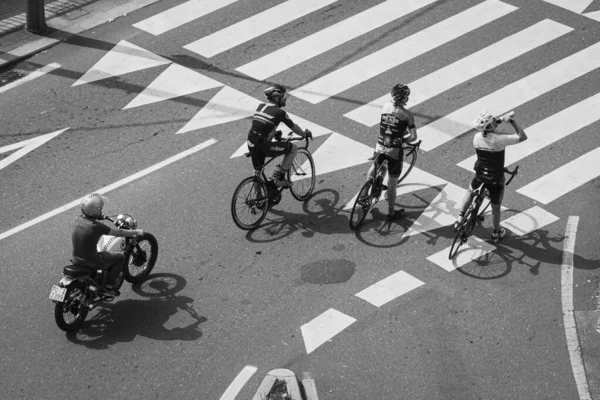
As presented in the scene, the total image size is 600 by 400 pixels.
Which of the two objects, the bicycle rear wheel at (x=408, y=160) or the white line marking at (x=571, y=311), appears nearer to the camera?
the white line marking at (x=571, y=311)

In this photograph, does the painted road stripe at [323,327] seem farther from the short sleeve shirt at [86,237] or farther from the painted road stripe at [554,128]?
the painted road stripe at [554,128]

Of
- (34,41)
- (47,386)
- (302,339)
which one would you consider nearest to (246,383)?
(302,339)

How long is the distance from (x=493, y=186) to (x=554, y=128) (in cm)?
346

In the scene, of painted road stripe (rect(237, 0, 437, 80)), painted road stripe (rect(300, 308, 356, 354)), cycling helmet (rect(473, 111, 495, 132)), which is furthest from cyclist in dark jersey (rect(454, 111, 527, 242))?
painted road stripe (rect(237, 0, 437, 80))

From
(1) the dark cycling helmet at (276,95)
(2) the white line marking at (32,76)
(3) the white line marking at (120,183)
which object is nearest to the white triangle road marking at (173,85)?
(3) the white line marking at (120,183)

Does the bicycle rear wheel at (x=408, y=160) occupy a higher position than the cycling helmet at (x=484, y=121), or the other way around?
the cycling helmet at (x=484, y=121)

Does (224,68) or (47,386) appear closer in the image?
(47,386)

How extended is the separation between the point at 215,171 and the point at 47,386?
15.5 feet

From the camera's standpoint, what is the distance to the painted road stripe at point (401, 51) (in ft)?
51.1

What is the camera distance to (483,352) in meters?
10.2

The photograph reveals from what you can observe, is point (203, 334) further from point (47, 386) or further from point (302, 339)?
point (47, 386)

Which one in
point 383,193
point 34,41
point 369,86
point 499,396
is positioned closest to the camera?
point 499,396

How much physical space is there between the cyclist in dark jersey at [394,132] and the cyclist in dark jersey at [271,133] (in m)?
1.13

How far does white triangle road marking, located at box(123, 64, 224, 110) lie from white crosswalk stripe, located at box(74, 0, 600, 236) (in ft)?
0.06
